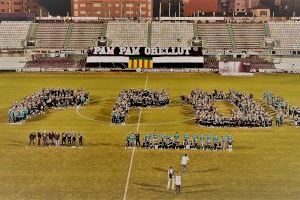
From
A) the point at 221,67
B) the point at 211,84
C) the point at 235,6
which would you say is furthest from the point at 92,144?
the point at 235,6

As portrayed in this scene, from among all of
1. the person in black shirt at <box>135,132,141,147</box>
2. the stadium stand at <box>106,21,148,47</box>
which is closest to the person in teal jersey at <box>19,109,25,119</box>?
the person in black shirt at <box>135,132,141,147</box>

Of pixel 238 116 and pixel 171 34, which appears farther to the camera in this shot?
pixel 171 34

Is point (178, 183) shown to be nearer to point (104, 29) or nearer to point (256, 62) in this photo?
point (256, 62)

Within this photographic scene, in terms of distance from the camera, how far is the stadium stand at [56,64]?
89.6 meters

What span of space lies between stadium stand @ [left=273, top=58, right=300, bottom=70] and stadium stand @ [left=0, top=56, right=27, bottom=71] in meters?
43.5

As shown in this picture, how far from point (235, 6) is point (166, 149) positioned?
514 ft

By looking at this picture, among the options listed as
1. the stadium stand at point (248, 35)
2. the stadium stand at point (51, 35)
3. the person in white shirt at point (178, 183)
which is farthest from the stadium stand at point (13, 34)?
the person in white shirt at point (178, 183)

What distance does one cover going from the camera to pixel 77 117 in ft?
157

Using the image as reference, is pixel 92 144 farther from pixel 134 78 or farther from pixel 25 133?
pixel 134 78

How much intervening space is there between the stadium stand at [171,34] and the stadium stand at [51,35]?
1720 cm

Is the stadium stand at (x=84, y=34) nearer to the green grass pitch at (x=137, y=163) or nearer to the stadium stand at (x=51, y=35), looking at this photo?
the stadium stand at (x=51, y=35)

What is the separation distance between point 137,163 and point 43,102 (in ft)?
68.8

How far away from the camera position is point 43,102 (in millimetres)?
50938

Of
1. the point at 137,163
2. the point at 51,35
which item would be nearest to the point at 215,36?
the point at 51,35
